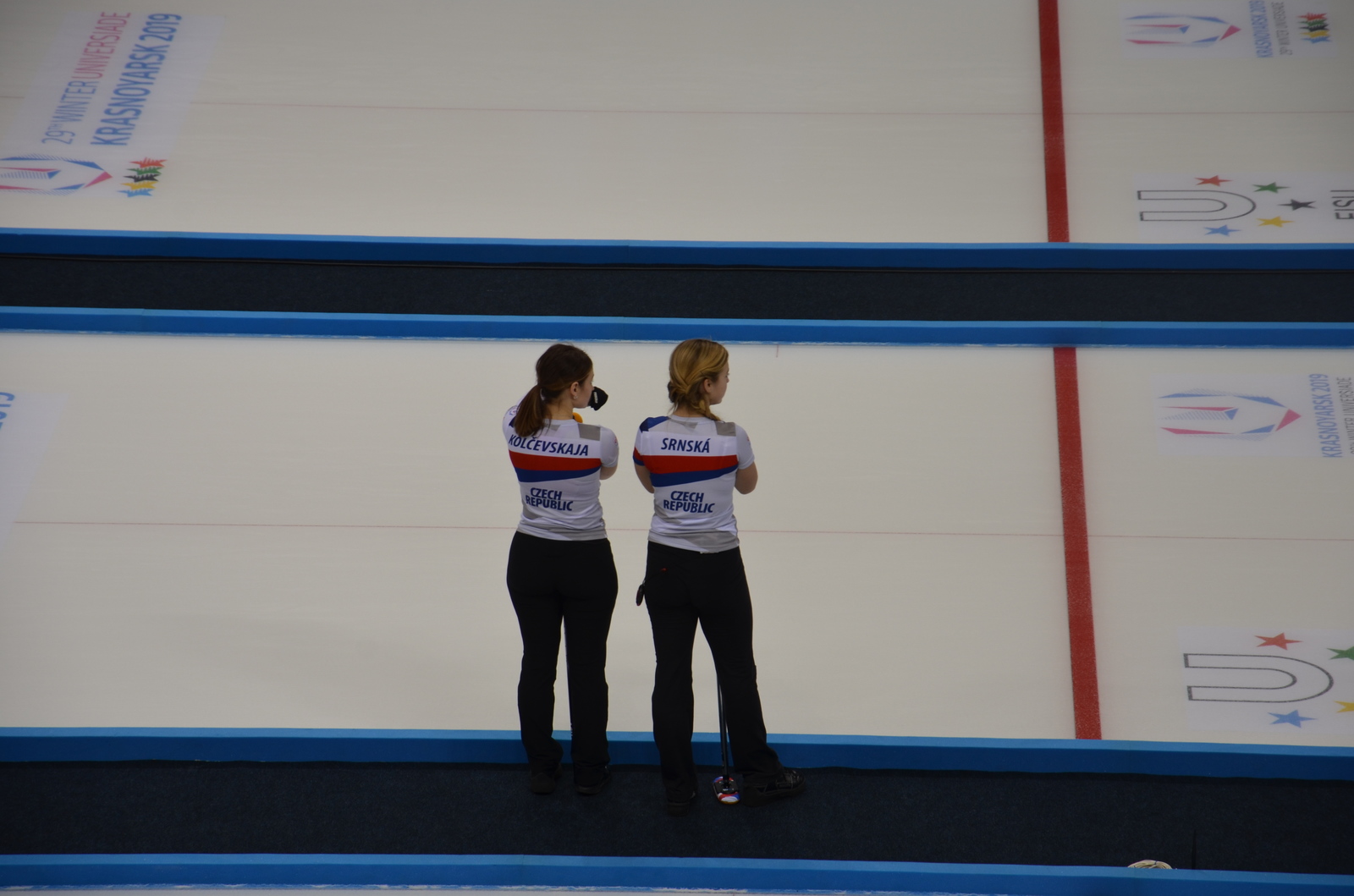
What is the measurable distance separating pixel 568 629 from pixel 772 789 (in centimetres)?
63

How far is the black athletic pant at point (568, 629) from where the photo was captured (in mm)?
2348

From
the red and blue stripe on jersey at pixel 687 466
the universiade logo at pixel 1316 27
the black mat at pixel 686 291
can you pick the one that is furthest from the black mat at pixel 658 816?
the universiade logo at pixel 1316 27

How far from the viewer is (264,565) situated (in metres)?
3.15

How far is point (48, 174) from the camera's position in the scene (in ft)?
14.1

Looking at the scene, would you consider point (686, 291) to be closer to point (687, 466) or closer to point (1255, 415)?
point (687, 466)

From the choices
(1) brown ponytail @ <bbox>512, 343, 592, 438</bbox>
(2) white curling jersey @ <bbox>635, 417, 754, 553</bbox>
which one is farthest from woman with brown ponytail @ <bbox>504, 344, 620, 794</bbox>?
(2) white curling jersey @ <bbox>635, 417, 754, 553</bbox>

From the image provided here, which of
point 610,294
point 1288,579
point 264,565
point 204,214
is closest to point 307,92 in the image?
point 204,214

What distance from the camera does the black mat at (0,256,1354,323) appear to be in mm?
3873

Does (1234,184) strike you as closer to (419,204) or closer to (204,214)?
(419,204)

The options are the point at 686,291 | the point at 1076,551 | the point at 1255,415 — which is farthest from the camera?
the point at 686,291

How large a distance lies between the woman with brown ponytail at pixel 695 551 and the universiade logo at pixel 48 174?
10.5ft

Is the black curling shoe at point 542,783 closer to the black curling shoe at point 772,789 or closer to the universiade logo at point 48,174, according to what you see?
the black curling shoe at point 772,789

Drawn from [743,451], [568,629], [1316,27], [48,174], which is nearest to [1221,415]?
[743,451]

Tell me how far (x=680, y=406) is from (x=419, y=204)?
2382mm
